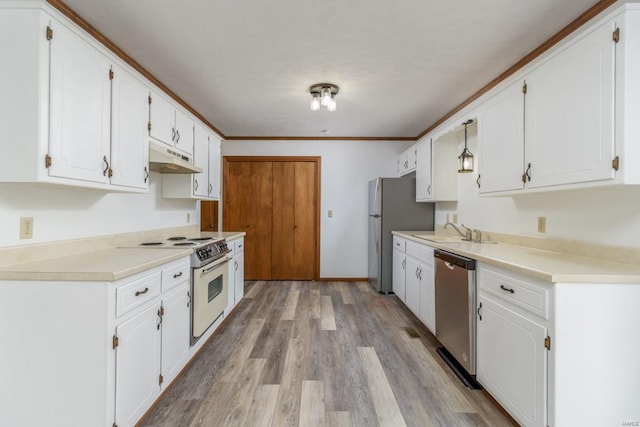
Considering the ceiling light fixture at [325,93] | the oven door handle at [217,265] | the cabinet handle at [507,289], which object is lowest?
the oven door handle at [217,265]

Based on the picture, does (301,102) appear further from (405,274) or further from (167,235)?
(405,274)

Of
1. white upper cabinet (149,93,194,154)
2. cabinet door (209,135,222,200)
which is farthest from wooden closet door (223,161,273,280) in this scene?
white upper cabinet (149,93,194,154)

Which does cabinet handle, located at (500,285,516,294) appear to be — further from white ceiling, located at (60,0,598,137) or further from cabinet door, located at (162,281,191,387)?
cabinet door, located at (162,281,191,387)

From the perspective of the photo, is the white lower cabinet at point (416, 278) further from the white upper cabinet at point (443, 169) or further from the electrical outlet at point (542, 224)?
the electrical outlet at point (542, 224)

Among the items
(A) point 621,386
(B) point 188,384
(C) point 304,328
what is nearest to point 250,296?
(C) point 304,328

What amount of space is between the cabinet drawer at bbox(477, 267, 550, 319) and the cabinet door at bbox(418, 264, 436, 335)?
31.2 inches

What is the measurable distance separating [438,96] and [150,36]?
Answer: 2.60m

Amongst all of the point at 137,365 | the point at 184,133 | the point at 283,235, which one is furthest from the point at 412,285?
the point at 184,133

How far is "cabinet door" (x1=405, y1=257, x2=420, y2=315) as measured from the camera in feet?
10.3

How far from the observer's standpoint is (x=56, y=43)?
1.51 metres

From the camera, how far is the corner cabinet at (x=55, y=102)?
56.5 inches

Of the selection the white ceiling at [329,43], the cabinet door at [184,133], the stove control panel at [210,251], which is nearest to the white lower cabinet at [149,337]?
the stove control panel at [210,251]

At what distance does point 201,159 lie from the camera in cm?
339

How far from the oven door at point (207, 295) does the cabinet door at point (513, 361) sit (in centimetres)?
205
